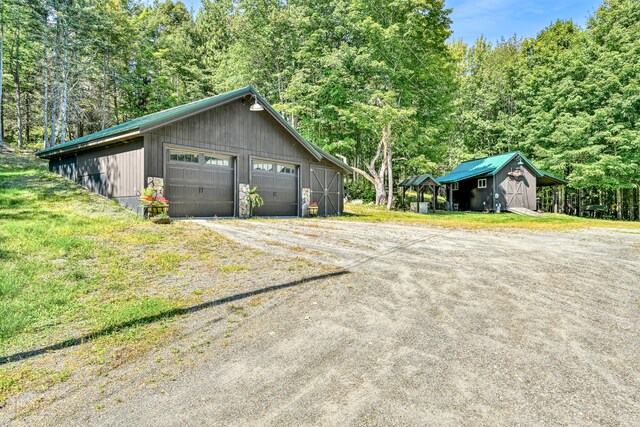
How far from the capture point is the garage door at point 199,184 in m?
11.8

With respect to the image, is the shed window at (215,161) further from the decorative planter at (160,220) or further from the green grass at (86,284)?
the green grass at (86,284)

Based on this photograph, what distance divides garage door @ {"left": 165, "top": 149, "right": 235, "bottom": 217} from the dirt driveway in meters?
8.75

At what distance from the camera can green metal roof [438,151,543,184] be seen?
24.5m

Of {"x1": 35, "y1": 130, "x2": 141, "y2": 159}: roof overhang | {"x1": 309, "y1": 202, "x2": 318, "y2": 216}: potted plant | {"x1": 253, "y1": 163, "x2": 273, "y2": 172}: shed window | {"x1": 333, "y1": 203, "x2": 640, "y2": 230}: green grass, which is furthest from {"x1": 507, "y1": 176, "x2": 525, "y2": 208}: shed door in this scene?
{"x1": 35, "y1": 130, "x2": 141, "y2": 159}: roof overhang

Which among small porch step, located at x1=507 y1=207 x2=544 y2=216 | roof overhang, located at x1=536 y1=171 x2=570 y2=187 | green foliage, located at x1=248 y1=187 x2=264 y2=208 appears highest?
roof overhang, located at x1=536 y1=171 x2=570 y2=187

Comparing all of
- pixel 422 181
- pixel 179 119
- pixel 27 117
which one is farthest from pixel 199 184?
pixel 27 117

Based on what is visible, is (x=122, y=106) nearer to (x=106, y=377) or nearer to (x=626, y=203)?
(x=106, y=377)

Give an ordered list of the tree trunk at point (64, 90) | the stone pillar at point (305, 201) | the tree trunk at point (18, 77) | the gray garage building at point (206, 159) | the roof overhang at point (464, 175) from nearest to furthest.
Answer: the gray garage building at point (206, 159)
the stone pillar at point (305, 201)
the tree trunk at point (64, 90)
the roof overhang at point (464, 175)
the tree trunk at point (18, 77)

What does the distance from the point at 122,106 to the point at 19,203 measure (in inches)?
908

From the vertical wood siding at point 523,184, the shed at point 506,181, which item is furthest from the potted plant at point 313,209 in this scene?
the vertical wood siding at point 523,184

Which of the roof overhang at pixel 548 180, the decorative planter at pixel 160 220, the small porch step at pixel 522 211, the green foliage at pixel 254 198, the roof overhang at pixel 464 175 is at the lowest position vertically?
the decorative planter at pixel 160 220

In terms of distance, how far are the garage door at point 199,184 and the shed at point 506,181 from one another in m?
19.4

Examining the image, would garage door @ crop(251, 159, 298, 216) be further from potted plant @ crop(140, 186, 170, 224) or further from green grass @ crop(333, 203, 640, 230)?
potted plant @ crop(140, 186, 170, 224)

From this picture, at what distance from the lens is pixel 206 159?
12844 millimetres
